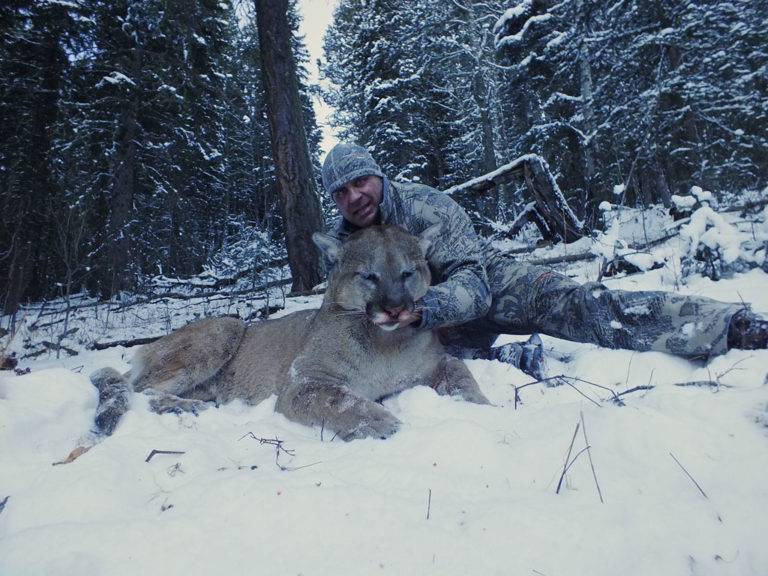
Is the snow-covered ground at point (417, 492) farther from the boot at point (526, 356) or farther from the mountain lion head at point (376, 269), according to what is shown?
the mountain lion head at point (376, 269)

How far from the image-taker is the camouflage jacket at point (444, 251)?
11.2 feet

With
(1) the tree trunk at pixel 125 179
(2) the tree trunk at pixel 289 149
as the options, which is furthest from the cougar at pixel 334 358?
(1) the tree trunk at pixel 125 179

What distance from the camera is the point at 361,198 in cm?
409

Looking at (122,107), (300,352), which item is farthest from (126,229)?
(300,352)

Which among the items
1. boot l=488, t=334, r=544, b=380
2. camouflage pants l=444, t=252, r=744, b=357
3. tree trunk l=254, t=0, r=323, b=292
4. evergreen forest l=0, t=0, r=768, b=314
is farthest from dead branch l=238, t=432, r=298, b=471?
evergreen forest l=0, t=0, r=768, b=314

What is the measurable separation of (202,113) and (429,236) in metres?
14.4

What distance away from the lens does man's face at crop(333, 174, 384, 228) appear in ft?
13.3

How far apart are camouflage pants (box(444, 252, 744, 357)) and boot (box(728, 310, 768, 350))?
4cm

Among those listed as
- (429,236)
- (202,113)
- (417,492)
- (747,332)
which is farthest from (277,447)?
(202,113)

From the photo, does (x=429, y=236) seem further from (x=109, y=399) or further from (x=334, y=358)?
(x=109, y=399)

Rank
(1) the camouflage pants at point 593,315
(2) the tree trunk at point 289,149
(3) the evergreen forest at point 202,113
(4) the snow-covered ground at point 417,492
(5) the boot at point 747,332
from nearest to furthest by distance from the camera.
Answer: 1. (4) the snow-covered ground at point 417,492
2. (5) the boot at point 747,332
3. (1) the camouflage pants at point 593,315
4. (2) the tree trunk at point 289,149
5. (3) the evergreen forest at point 202,113

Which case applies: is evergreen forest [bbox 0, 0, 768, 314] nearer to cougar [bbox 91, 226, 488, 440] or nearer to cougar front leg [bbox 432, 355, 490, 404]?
cougar [bbox 91, 226, 488, 440]

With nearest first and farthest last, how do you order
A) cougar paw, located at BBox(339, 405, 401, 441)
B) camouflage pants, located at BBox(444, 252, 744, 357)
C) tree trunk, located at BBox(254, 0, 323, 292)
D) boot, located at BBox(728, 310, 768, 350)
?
cougar paw, located at BBox(339, 405, 401, 441) < boot, located at BBox(728, 310, 768, 350) < camouflage pants, located at BBox(444, 252, 744, 357) < tree trunk, located at BBox(254, 0, 323, 292)

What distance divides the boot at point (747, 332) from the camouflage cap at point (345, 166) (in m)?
2.95
